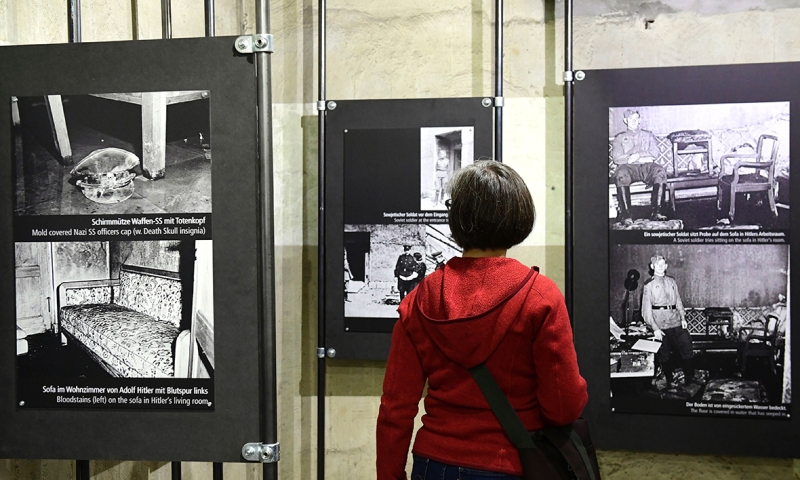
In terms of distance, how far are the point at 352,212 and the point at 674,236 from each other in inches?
40.0

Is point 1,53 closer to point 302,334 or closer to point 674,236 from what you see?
point 302,334

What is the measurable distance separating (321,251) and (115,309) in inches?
39.8

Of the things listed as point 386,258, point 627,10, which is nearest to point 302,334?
point 386,258

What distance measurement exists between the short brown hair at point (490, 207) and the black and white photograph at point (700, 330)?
2.87 feet

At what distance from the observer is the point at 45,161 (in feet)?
4.11

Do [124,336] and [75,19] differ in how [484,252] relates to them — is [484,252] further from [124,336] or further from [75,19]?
[75,19]

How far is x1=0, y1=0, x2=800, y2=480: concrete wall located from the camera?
2090 mm

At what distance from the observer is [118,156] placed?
4.07 feet

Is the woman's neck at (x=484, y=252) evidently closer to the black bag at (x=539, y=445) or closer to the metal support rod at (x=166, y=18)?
the black bag at (x=539, y=445)

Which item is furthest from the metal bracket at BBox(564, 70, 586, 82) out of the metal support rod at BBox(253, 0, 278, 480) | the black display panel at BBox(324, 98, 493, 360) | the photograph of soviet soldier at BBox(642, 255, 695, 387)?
the metal support rod at BBox(253, 0, 278, 480)

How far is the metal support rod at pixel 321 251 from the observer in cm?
221

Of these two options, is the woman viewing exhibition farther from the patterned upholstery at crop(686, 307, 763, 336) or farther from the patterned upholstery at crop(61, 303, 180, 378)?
the patterned upholstery at crop(686, 307, 763, 336)

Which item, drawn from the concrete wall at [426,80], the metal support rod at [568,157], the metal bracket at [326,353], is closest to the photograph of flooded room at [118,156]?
the concrete wall at [426,80]

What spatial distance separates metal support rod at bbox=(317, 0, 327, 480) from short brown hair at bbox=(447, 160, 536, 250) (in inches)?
39.2
